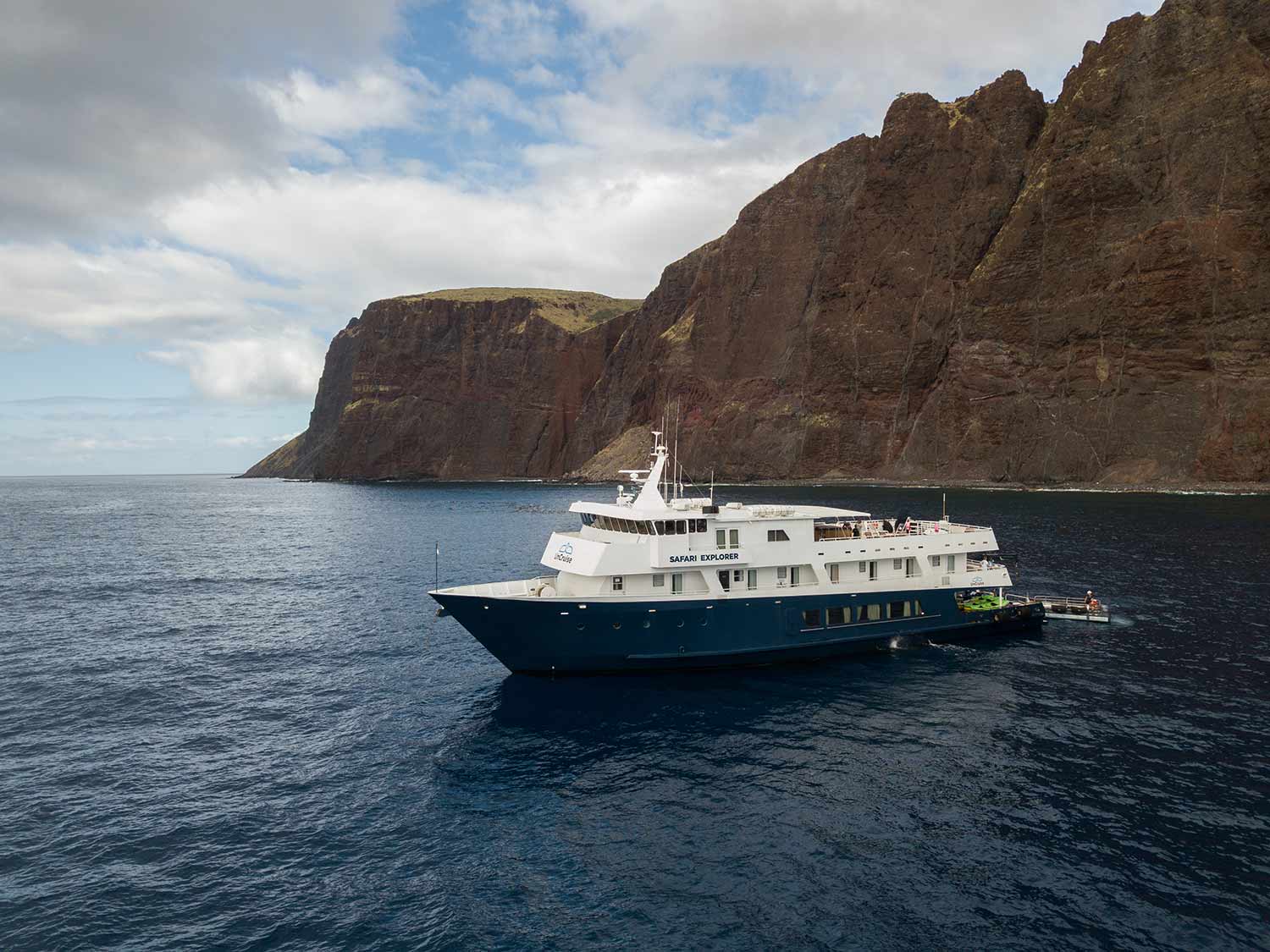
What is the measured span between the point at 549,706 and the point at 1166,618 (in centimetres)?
3615

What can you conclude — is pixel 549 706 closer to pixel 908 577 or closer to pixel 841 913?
pixel 841 913

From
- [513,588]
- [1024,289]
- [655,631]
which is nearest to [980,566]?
[655,631]

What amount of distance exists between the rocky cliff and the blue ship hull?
387 ft

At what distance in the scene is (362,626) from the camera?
44875 mm

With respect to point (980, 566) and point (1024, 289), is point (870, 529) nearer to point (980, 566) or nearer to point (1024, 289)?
point (980, 566)

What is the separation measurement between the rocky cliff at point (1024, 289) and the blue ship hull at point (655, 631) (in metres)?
118

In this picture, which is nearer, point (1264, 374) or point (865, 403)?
point (1264, 374)

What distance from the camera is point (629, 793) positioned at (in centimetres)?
2280

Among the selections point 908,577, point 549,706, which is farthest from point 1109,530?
point 549,706

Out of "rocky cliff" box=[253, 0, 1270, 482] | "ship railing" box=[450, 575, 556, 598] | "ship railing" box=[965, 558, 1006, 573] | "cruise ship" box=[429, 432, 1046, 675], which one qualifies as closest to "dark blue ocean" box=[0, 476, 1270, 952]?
"cruise ship" box=[429, 432, 1046, 675]

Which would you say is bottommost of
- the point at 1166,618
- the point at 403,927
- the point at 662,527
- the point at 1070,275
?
the point at 403,927

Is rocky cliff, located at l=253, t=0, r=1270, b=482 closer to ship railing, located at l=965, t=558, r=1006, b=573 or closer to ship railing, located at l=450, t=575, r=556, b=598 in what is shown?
ship railing, located at l=965, t=558, r=1006, b=573

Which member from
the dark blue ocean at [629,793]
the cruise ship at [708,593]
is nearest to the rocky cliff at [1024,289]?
the dark blue ocean at [629,793]

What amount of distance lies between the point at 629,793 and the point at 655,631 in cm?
1030
